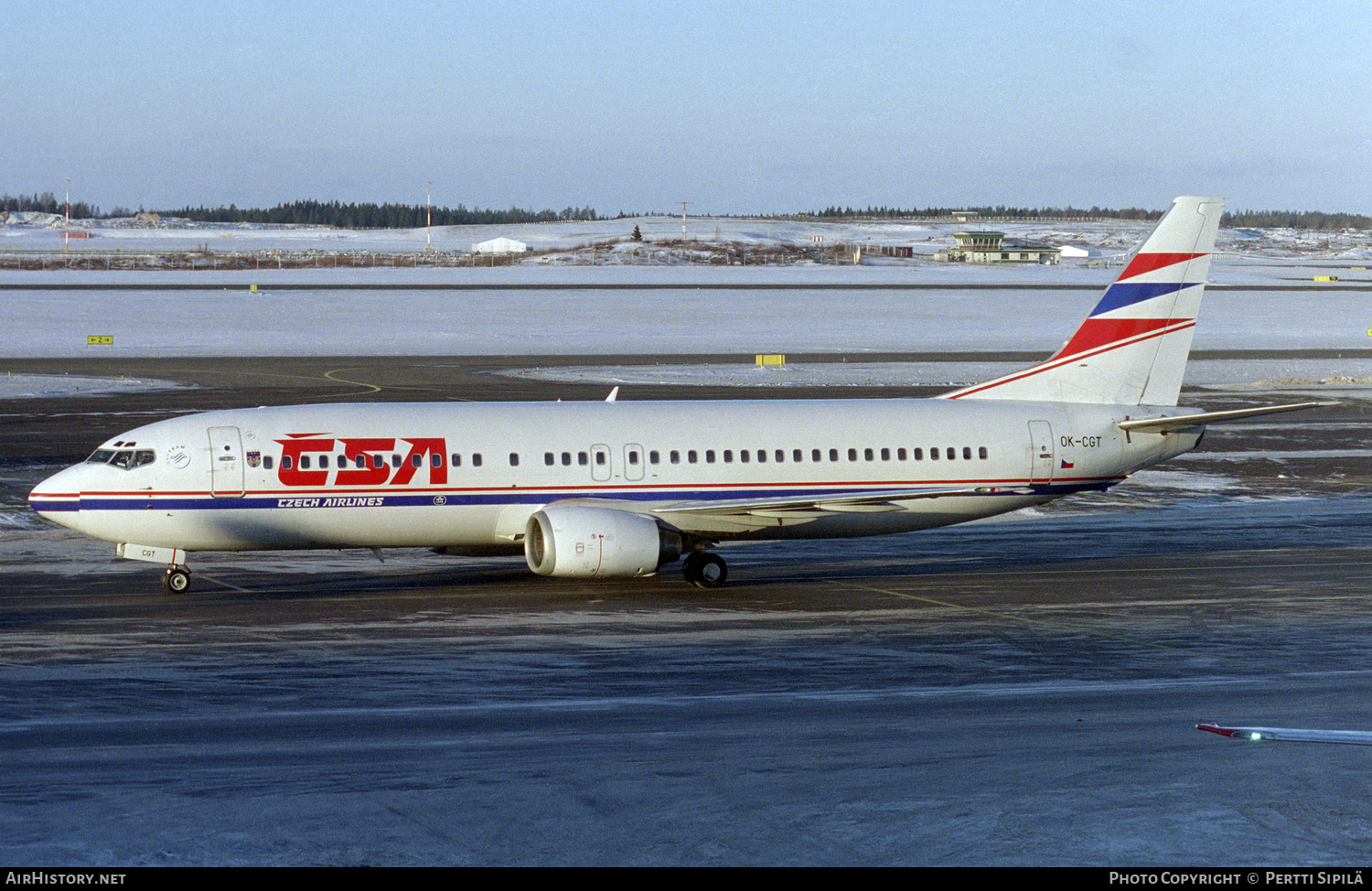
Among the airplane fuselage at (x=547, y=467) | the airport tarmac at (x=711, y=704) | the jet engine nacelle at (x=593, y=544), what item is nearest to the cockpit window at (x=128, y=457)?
the airplane fuselage at (x=547, y=467)

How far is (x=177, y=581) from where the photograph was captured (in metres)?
29.3

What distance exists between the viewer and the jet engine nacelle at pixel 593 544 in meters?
28.3

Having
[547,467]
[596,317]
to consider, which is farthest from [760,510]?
[596,317]

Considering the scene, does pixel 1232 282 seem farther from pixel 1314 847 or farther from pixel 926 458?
pixel 1314 847

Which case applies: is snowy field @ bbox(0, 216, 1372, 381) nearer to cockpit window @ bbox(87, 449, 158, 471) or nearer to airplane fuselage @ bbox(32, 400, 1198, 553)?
airplane fuselage @ bbox(32, 400, 1198, 553)

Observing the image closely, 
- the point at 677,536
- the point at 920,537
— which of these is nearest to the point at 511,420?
the point at 677,536

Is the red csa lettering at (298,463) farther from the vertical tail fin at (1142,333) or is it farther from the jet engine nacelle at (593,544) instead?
the vertical tail fin at (1142,333)

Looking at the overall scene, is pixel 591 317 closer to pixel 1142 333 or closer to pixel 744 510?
pixel 1142 333

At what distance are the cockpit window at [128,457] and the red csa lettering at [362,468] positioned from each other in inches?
140

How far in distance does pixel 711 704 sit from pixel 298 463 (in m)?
11.9

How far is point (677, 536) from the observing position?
29469mm

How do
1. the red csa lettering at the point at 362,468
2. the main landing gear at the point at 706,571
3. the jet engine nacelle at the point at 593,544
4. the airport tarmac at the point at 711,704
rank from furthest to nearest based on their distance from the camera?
the main landing gear at the point at 706,571 → the red csa lettering at the point at 362,468 → the jet engine nacelle at the point at 593,544 → the airport tarmac at the point at 711,704

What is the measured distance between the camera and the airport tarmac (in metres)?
15.5
